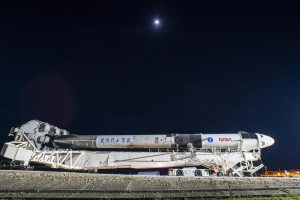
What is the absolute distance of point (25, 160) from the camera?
91.6ft

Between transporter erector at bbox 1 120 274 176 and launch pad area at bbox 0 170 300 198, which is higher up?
transporter erector at bbox 1 120 274 176

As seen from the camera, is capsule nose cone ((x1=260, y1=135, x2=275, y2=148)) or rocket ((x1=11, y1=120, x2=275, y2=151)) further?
capsule nose cone ((x1=260, y1=135, x2=275, y2=148))

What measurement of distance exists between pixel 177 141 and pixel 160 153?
2.43 meters

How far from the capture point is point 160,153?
2880 cm

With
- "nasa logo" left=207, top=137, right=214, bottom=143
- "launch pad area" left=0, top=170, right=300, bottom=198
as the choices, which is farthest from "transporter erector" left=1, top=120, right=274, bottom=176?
"launch pad area" left=0, top=170, right=300, bottom=198

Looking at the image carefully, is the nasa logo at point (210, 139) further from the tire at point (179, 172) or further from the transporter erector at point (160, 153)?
the tire at point (179, 172)

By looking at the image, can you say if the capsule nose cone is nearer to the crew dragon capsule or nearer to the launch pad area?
the crew dragon capsule

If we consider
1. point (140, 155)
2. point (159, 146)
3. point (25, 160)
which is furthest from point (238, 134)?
point (25, 160)

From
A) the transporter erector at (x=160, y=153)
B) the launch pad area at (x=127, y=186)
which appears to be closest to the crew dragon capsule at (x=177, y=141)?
the transporter erector at (x=160, y=153)

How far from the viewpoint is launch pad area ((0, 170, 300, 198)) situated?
46.8 ft

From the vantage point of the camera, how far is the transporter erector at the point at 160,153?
28266mm

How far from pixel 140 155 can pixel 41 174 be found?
38.7ft

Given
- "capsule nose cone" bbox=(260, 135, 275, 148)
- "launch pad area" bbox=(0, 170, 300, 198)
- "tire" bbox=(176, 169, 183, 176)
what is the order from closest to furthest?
"launch pad area" bbox=(0, 170, 300, 198)
"tire" bbox=(176, 169, 183, 176)
"capsule nose cone" bbox=(260, 135, 275, 148)

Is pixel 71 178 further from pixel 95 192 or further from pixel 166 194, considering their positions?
pixel 166 194
